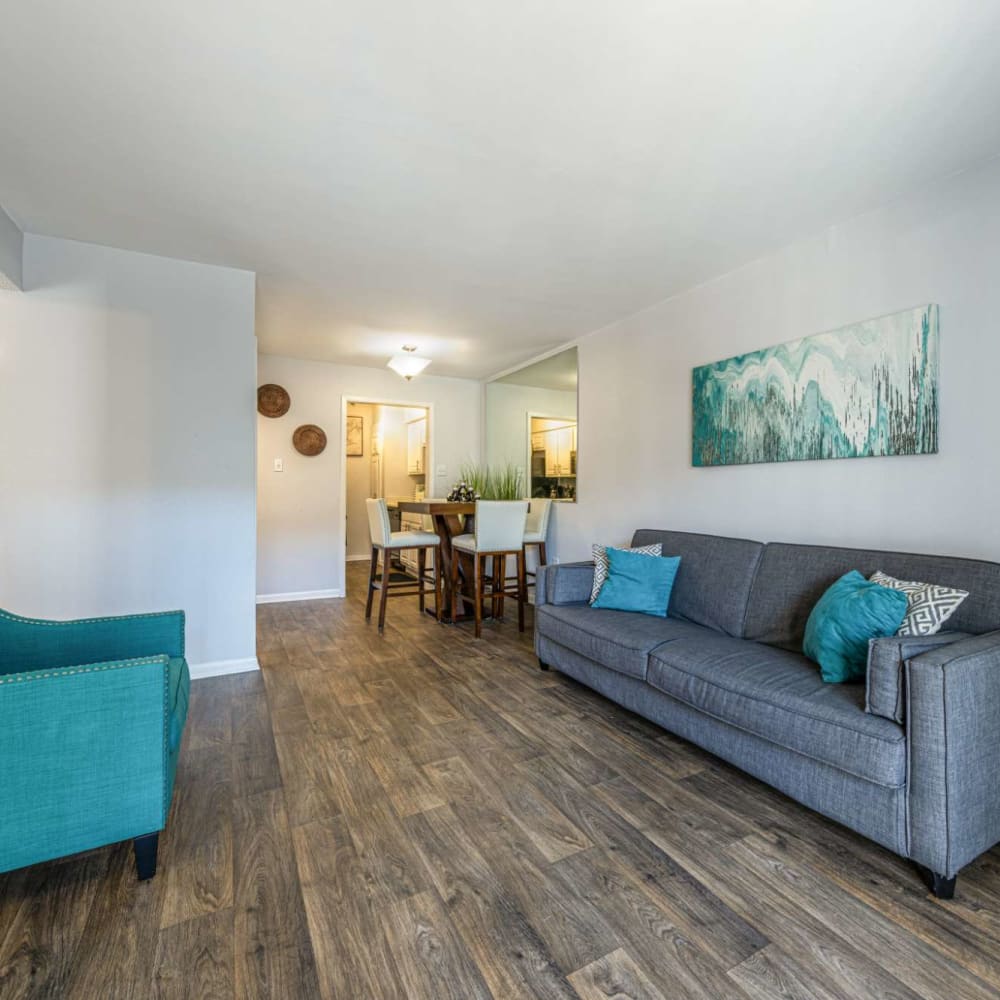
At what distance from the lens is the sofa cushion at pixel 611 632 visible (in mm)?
2314

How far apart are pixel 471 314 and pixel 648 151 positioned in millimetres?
2001

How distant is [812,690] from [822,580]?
27.6 inches

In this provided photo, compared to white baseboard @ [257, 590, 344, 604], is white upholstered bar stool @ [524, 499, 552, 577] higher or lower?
higher

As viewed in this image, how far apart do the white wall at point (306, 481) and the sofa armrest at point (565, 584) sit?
283cm

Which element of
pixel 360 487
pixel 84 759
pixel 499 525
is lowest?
pixel 84 759

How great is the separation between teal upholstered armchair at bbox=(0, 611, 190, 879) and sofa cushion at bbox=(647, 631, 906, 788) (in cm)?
178

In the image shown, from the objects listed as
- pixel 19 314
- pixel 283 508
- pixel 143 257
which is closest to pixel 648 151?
pixel 143 257

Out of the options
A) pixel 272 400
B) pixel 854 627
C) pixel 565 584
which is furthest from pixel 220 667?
pixel 854 627

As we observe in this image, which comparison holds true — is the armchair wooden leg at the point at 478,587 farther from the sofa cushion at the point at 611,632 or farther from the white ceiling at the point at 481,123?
the white ceiling at the point at 481,123

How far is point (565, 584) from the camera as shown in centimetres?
302

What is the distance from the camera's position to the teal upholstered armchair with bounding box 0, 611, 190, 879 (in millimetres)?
1280

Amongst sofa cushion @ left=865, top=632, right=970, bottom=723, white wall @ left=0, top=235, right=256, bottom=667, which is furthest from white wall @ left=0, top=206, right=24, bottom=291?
sofa cushion @ left=865, top=632, right=970, bottom=723

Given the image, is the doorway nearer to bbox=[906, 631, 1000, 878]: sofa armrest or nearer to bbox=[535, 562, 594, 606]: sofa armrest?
bbox=[535, 562, 594, 606]: sofa armrest

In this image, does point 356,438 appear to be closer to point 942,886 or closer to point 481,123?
point 481,123
